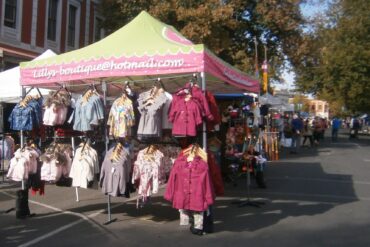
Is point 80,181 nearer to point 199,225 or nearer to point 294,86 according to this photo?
point 199,225

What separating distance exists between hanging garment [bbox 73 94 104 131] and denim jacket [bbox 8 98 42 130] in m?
0.87

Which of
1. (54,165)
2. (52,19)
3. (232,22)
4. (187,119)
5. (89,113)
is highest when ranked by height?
(52,19)

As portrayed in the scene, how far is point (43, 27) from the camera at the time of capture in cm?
2402

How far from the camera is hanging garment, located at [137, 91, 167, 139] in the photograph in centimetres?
802

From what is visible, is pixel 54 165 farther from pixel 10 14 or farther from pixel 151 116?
pixel 10 14

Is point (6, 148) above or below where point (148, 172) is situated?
above

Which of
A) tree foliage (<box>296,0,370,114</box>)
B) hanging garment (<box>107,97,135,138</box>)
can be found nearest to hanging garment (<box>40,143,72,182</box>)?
hanging garment (<box>107,97,135,138</box>)

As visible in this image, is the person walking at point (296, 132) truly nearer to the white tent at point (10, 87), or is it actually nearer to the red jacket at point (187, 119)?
the white tent at point (10, 87)

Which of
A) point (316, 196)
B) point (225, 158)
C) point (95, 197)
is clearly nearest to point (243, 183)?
point (225, 158)

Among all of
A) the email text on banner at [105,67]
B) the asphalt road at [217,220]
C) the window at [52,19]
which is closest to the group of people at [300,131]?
the window at [52,19]

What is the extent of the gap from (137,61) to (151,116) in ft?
2.98

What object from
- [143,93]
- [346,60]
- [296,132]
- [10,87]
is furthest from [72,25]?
[346,60]

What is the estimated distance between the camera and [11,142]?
14.0m

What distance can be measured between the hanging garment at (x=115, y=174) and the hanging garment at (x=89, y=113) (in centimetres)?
62
